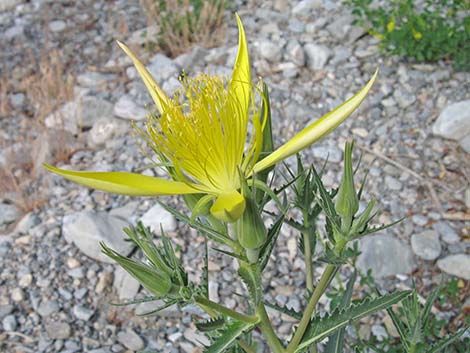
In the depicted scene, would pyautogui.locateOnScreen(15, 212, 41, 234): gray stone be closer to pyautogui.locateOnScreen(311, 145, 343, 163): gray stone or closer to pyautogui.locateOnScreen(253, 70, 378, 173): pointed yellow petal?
pyautogui.locateOnScreen(311, 145, 343, 163): gray stone

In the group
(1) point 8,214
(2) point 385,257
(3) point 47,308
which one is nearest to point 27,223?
(1) point 8,214

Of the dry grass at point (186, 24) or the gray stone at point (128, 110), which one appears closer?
the gray stone at point (128, 110)

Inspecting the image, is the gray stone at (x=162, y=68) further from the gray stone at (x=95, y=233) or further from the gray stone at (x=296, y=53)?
the gray stone at (x=95, y=233)

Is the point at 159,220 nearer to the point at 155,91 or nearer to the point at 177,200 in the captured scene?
the point at 177,200

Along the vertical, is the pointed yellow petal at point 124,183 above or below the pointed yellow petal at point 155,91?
below

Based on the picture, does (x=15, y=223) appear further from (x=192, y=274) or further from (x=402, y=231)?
(x=402, y=231)

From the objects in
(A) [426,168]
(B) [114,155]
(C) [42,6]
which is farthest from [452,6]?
(C) [42,6]

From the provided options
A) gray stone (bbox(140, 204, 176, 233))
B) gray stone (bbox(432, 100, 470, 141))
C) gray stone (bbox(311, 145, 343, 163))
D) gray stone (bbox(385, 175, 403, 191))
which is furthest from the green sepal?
gray stone (bbox(432, 100, 470, 141))

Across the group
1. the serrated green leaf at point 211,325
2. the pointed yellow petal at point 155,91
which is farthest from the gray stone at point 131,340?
the pointed yellow petal at point 155,91

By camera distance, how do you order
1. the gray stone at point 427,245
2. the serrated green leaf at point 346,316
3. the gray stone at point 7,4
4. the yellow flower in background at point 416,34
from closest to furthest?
the serrated green leaf at point 346,316 → the gray stone at point 427,245 → the yellow flower in background at point 416,34 → the gray stone at point 7,4
